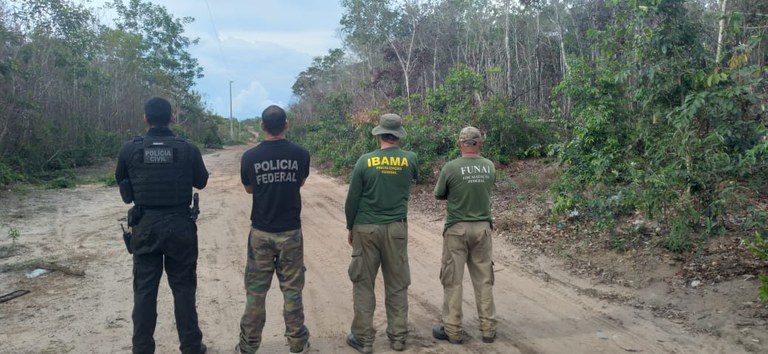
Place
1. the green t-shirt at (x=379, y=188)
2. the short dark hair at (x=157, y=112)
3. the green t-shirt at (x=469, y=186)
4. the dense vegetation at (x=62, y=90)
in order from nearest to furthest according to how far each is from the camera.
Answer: the short dark hair at (x=157, y=112) → the green t-shirt at (x=379, y=188) → the green t-shirt at (x=469, y=186) → the dense vegetation at (x=62, y=90)

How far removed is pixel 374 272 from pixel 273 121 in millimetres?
1533

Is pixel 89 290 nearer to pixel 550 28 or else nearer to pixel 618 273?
pixel 618 273

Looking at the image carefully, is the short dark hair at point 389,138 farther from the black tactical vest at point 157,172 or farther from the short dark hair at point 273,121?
the black tactical vest at point 157,172

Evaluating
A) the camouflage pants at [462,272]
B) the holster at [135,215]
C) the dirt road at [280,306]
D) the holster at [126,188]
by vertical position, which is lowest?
the dirt road at [280,306]

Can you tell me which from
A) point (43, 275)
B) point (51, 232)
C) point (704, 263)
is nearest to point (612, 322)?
point (704, 263)

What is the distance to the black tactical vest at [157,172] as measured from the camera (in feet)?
13.5


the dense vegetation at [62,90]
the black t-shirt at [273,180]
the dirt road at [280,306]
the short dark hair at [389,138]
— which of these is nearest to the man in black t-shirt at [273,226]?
the black t-shirt at [273,180]

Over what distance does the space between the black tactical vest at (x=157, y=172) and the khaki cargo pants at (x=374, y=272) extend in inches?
58.0

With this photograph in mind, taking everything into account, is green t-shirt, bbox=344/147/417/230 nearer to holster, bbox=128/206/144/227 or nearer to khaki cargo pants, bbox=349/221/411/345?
khaki cargo pants, bbox=349/221/411/345

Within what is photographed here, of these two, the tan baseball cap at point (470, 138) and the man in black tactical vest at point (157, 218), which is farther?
the tan baseball cap at point (470, 138)

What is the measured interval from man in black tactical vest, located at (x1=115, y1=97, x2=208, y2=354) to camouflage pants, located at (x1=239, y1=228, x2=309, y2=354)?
47cm

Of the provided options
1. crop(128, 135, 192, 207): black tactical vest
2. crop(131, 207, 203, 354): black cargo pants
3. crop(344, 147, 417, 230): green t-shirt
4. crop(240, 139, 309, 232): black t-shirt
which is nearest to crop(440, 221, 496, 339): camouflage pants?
crop(344, 147, 417, 230): green t-shirt

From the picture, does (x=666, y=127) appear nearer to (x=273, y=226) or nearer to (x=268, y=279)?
(x=273, y=226)

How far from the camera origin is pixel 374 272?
15.0ft
